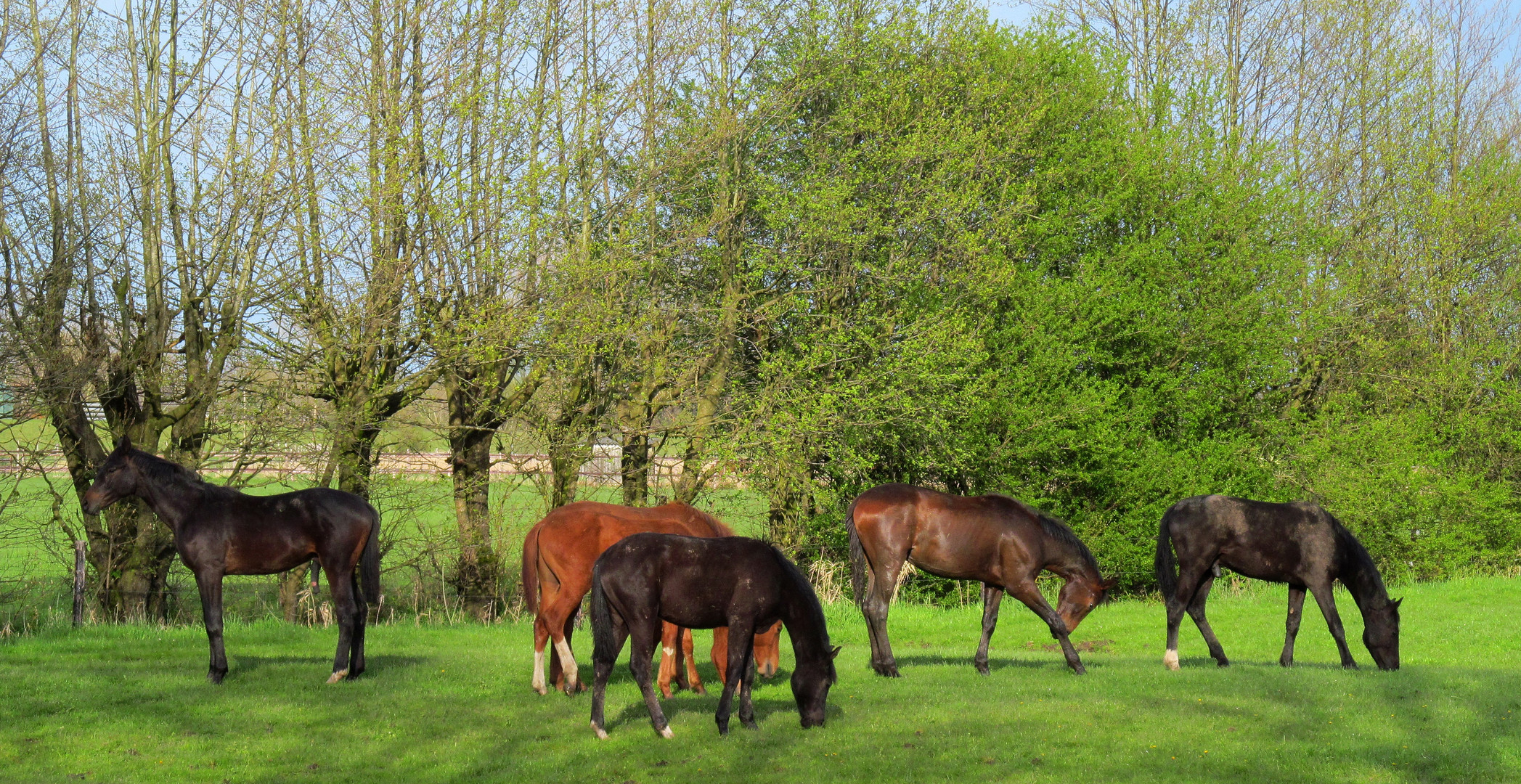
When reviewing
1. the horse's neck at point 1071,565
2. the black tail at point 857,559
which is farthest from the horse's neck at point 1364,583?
the black tail at point 857,559

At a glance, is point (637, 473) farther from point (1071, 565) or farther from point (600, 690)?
point (600, 690)

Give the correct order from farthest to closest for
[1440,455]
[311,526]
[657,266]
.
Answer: [1440,455] < [657,266] < [311,526]

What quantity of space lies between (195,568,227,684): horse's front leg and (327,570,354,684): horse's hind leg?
965 mm

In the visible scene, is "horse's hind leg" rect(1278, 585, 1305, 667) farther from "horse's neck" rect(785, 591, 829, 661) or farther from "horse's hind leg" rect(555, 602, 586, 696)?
"horse's hind leg" rect(555, 602, 586, 696)

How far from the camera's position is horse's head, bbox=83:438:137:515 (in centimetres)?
1126

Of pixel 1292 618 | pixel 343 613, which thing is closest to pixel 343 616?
pixel 343 613

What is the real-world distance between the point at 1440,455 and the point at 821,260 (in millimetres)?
13998

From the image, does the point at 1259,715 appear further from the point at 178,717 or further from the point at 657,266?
the point at 657,266

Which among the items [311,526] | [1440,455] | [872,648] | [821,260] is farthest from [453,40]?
[1440,455]

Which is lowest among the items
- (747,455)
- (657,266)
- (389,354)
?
(747,455)

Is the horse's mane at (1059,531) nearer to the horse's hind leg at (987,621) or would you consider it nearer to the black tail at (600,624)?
the horse's hind leg at (987,621)

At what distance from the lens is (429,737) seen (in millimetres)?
8773

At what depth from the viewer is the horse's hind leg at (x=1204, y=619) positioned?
40.0 ft

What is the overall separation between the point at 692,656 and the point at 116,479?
599cm
